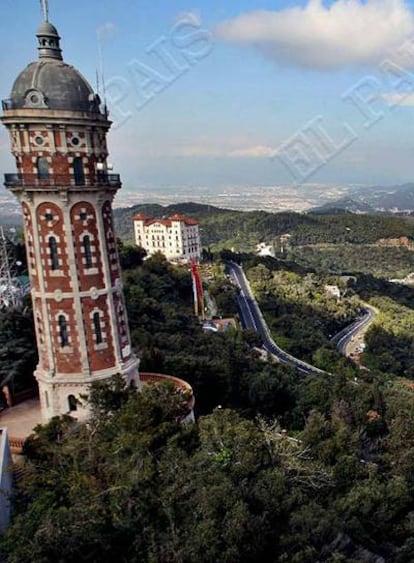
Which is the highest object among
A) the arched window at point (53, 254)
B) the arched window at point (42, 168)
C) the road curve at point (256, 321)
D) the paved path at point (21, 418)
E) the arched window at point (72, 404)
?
the arched window at point (42, 168)

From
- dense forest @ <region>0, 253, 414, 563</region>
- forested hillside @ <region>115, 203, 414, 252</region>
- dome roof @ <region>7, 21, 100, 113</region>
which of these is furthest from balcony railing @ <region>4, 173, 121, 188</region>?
forested hillside @ <region>115, 203, 414, 252</region>

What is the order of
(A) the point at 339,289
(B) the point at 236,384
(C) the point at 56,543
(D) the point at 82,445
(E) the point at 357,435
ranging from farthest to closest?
(A) the point at 339,289, (B) the point at 236,384, (E) the point at 357,435, (D) the point at 82,445, (C) the point at 56,543

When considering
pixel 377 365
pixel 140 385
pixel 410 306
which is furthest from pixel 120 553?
pixel 410 306

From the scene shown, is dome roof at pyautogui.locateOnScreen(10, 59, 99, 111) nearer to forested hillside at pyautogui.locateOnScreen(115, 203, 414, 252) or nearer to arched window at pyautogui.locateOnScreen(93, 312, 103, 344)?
arched window at pyautogui.locateOnScreen(93, 312, 103, 344)

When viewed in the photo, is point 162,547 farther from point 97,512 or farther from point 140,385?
point 140,385

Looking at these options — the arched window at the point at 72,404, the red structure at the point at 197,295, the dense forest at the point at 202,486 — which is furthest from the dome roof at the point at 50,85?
the red structure at the point at 197,295

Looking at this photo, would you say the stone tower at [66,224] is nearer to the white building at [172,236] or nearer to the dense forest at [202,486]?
the dense forest at [202,486]
